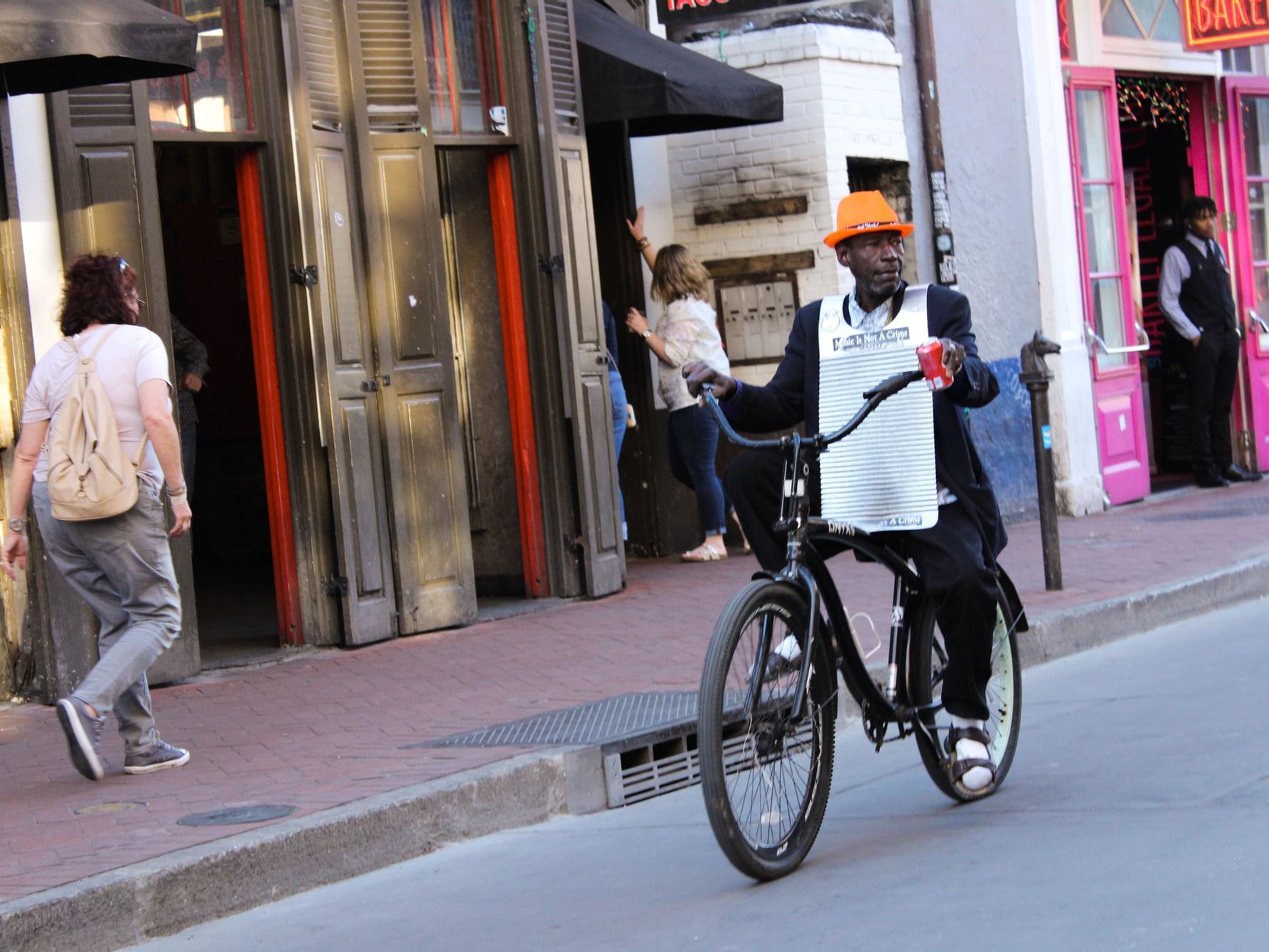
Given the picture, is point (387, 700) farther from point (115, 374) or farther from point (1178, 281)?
point (1178, 281)

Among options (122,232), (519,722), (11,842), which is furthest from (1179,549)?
(11,842)

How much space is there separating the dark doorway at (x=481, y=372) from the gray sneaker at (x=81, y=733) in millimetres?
4614

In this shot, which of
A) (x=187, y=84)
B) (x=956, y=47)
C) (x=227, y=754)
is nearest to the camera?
(x=227, y=754)

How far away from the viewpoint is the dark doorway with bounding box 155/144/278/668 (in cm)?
1328

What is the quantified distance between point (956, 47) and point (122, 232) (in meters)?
7.25

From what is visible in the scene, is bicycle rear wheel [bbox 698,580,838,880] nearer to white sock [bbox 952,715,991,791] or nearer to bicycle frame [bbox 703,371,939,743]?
bicycle frame [bbox 703,371,939,743]

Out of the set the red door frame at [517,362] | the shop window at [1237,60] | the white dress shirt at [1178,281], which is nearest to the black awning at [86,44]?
the red door frame at [517,362]

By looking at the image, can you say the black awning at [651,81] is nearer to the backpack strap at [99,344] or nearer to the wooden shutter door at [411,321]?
the wooden shutter door at [411,321]

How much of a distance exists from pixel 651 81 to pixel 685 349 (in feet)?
5.44

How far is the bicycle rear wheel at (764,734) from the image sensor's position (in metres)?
4.64

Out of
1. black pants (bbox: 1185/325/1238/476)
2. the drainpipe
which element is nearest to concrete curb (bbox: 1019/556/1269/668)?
the drainpipe

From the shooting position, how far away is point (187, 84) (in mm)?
8781

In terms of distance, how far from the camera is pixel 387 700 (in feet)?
25.3

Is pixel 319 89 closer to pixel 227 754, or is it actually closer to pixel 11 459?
pixel 11 459
